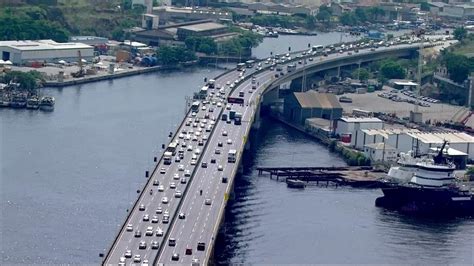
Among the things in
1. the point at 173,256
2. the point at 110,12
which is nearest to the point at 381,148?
the point at 173,256

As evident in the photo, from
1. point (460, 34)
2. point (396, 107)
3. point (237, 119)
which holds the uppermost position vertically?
point (460, 34)

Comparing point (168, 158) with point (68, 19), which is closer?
point (168, 158)

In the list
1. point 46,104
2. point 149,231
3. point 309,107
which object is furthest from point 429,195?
point 46,104

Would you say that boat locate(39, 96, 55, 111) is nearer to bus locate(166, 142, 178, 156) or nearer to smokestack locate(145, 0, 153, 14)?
bus locate(166, 142, 178, 156)

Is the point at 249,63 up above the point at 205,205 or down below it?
above

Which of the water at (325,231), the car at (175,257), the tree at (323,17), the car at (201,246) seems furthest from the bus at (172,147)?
the tree at (323,17)

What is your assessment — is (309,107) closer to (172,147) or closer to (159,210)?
(172,147)

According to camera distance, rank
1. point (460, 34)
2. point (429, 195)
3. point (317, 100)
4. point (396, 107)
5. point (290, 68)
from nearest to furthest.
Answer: point (429, 195)
point (317, 100)
point (396, 107)
point (290, 68)
point (460, 34)

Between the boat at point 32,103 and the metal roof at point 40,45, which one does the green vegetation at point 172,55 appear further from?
the boat at point 32,103

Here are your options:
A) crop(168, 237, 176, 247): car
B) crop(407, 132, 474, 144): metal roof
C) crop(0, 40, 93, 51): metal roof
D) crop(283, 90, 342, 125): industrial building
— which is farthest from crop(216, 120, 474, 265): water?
crop(0, 40, 93, 51): metal roof
